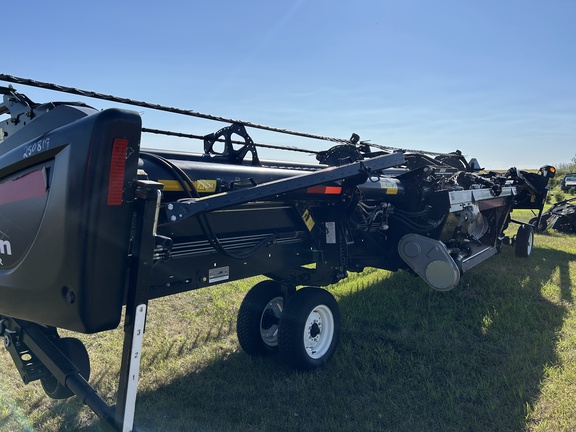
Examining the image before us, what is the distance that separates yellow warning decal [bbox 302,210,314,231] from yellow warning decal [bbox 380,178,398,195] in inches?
31.5

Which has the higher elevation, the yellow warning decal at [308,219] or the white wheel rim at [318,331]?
the yellow warning decal at [308,219]

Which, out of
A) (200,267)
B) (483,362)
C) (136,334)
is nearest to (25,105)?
(200,267)

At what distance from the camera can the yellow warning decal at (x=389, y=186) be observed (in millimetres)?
4146

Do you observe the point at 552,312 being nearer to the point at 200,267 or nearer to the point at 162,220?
the point at 200,267

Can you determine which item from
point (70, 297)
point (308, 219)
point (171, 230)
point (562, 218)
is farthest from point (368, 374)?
point (562, 218)

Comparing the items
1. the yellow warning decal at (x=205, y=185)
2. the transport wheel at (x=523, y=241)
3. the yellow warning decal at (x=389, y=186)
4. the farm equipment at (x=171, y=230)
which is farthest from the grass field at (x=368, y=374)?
the transport wheel at (x=523, y=241)

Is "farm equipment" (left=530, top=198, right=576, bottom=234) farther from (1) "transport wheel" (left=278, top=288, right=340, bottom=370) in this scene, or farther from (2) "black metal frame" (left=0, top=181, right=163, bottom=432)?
(2) "black metal frame" (left=0, top=181, right=163, bottom=432)

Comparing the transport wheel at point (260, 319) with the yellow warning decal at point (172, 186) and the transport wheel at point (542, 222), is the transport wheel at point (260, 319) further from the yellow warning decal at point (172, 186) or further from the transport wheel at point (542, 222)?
the transport wheel at point (542, 222)

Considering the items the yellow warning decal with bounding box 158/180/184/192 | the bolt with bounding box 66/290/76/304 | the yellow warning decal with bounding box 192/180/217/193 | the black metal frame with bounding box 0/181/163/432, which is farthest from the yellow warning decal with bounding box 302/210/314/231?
the bolt with bounding box 66/290/76/304

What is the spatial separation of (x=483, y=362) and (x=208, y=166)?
2.80 meters

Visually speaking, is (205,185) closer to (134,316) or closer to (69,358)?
(134,316)

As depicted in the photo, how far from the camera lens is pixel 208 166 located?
2.92m

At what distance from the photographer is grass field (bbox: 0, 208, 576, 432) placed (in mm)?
3008

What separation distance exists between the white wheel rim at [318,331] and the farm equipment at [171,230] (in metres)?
0.01
